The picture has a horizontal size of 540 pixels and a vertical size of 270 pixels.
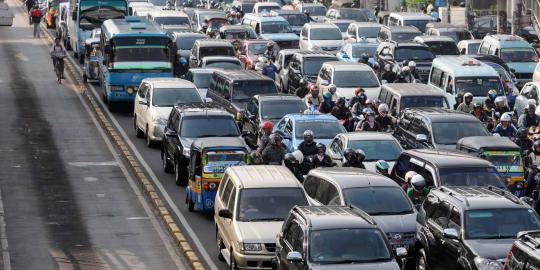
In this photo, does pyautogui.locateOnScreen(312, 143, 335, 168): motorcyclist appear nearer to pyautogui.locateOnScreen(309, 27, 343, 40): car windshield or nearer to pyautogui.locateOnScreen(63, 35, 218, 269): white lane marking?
pyautogui.locateOnScreen(63, 35, 218, 269): white lane marking

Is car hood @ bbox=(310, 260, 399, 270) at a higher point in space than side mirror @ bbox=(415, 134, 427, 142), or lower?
lower

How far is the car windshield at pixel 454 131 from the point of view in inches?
1174

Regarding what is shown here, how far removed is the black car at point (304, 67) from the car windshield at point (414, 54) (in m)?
2.20

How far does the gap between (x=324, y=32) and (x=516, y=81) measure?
37.2 ft

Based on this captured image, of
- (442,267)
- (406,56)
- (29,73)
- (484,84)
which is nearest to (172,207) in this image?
(442,267)

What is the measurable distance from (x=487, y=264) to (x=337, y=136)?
34.4 feet

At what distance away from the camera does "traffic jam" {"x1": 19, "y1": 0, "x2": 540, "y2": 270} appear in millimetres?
→ 20500

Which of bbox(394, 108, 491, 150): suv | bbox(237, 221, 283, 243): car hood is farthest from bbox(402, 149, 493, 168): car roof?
bbox(394, 108, 491, 150): suv


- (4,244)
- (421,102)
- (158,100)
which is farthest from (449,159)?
(158,100)

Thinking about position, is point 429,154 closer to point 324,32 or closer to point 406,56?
point 406,56

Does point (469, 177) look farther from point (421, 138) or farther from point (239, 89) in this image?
point (239, 89)

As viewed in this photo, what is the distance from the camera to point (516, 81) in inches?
1790

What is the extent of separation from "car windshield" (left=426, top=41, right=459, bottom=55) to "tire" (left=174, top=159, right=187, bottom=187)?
1874 centimetres

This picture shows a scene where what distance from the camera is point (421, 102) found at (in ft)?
112
